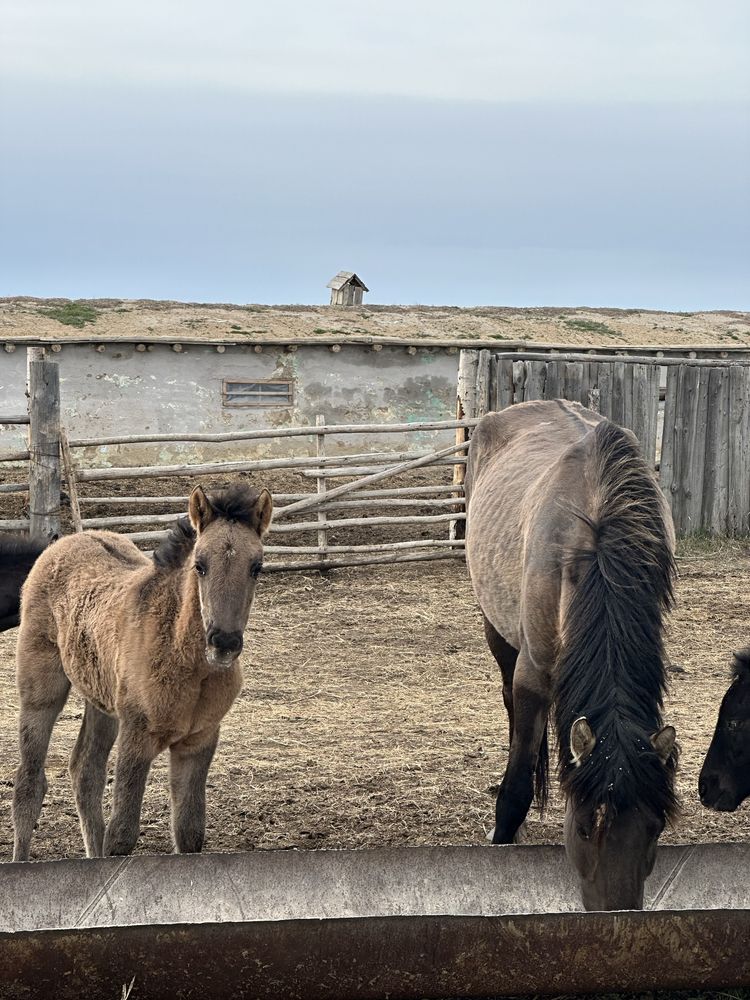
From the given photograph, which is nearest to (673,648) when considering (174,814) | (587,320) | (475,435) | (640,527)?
(475,435)

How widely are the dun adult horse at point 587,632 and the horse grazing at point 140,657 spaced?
1234mm

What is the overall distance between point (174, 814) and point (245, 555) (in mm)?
1158

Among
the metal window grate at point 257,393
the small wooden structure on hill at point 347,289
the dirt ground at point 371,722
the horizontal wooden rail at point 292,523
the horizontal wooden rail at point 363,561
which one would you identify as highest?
the small wooden structure on hill at point 347,289

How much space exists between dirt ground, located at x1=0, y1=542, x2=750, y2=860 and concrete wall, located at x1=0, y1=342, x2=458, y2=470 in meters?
8.07

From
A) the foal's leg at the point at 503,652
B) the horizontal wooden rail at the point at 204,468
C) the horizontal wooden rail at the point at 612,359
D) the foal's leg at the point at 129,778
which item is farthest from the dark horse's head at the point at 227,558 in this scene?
the horizontal wooden rail at the point at 612,359

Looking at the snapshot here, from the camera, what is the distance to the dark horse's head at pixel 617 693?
340 centimetres

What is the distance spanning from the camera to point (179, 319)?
23.2m

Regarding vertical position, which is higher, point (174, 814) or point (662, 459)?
point (662, 459)

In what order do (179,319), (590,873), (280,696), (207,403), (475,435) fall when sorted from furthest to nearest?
(179,319) < (207,403) < (280,696) < (475,435) < (590,873)

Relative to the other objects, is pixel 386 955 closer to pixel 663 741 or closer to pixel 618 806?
pixel 618 806

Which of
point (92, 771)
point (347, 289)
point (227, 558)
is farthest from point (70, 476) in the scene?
point (347, 289)

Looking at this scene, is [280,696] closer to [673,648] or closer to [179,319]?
[673,648]

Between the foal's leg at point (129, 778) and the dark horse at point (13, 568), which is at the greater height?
the dark horse at point (13, 568)

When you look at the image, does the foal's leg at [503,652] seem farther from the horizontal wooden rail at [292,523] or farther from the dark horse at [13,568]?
the horizontal wooden rail at [292,523]
